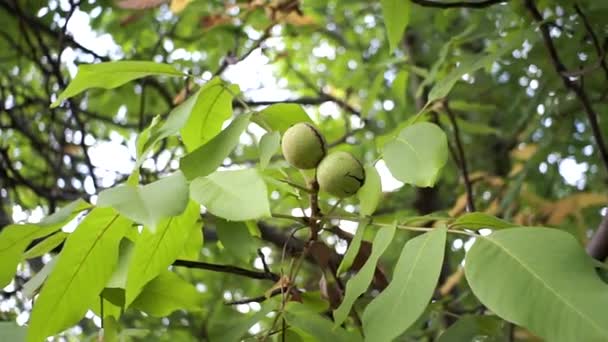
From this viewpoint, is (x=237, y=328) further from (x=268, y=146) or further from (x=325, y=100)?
(x=325, y=100)

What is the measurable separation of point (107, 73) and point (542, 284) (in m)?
0.60

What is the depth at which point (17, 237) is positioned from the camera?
94 cm

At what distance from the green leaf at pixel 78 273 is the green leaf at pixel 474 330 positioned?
17.9 inches

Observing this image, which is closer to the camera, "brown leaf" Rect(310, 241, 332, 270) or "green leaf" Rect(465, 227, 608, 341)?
"green leaf" Rect(465, 227, 608, 341)

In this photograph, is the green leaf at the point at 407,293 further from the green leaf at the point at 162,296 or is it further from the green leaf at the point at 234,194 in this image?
the green leaf at the point at 162,296

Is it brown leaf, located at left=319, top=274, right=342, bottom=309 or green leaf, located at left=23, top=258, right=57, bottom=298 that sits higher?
green leaf, located at left=23, top=258, right=57, bottom=298

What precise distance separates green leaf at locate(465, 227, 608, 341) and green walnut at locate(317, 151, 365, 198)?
0.65ft

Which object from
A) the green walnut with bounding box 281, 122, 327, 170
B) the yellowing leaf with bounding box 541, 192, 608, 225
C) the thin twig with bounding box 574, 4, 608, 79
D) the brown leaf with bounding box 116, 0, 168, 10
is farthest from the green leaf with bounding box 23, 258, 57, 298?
the yellowing leaf with bounding box 541, 192, 608, 225

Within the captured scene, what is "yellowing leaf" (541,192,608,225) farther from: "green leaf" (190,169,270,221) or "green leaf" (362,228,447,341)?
"green leaf" (190,169,270,221)

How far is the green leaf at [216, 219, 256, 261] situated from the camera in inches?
40.1

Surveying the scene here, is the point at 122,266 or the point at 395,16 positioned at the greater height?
the point at 395,16

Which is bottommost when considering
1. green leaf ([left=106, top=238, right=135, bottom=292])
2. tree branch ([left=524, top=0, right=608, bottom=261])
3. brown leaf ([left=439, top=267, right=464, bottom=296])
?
brown leaf ([left=439, top=267, right=464, bottom=296])

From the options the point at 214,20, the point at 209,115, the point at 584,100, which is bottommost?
the point at 584,100

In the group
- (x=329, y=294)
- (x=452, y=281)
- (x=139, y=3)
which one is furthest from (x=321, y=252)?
(x=452, y=281)
